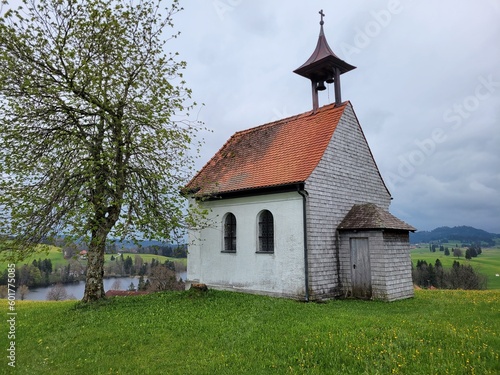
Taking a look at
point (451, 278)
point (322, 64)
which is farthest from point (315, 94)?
point (451, 278)

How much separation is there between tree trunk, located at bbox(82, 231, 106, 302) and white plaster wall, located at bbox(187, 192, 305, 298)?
3.76 metres

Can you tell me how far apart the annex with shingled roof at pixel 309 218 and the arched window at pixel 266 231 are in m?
0.04

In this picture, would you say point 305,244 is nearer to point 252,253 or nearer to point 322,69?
point 252,253

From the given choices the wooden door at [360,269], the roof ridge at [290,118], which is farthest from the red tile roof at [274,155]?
the wooden door at [360,269]

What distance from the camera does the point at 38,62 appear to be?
446 inches

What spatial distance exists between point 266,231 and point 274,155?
3.82m

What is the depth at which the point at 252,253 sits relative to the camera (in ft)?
50.0

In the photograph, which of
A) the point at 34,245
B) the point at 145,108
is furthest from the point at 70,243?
the point at 145,108

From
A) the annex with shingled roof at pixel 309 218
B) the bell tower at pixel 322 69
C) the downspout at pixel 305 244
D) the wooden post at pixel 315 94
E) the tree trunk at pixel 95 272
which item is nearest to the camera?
the tree trunk at pixel 95 272

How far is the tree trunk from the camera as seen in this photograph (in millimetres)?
13102

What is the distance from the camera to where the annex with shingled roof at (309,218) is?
547 inches

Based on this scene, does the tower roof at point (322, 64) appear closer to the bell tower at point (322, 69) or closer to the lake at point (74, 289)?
the bell tower at point (322, 69)

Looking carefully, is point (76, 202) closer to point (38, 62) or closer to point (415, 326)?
point (38, 62)

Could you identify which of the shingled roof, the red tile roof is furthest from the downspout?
the shingled roof
